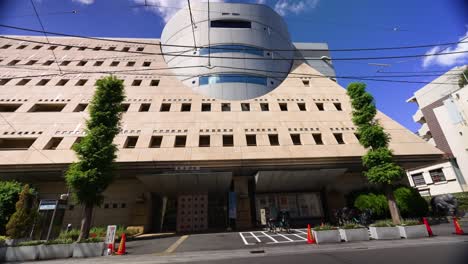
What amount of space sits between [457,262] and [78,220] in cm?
2248

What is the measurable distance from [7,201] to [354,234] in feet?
69.6

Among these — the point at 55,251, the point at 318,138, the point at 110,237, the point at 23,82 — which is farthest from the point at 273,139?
the point at 23,82

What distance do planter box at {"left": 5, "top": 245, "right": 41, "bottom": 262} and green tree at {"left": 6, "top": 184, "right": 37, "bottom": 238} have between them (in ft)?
9.14

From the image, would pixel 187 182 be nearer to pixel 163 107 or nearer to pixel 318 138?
pixel 163 107

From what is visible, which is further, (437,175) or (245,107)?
(437,175)

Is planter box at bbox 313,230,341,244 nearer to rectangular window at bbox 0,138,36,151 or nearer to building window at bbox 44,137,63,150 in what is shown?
building window at bbox 44,137,63,150

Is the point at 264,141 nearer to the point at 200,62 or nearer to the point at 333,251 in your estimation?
the point at 333,251

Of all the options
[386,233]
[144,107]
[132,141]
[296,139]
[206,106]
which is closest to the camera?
[386,233]

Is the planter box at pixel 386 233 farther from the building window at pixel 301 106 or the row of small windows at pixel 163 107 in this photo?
the building window at pixel 301 106

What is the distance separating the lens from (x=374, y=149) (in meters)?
14.8

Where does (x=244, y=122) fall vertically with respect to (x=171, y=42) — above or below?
below

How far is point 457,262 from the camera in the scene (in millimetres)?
5535

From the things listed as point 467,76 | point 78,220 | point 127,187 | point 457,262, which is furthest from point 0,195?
point 467,76

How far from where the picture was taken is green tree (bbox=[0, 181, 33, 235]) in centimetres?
1322
